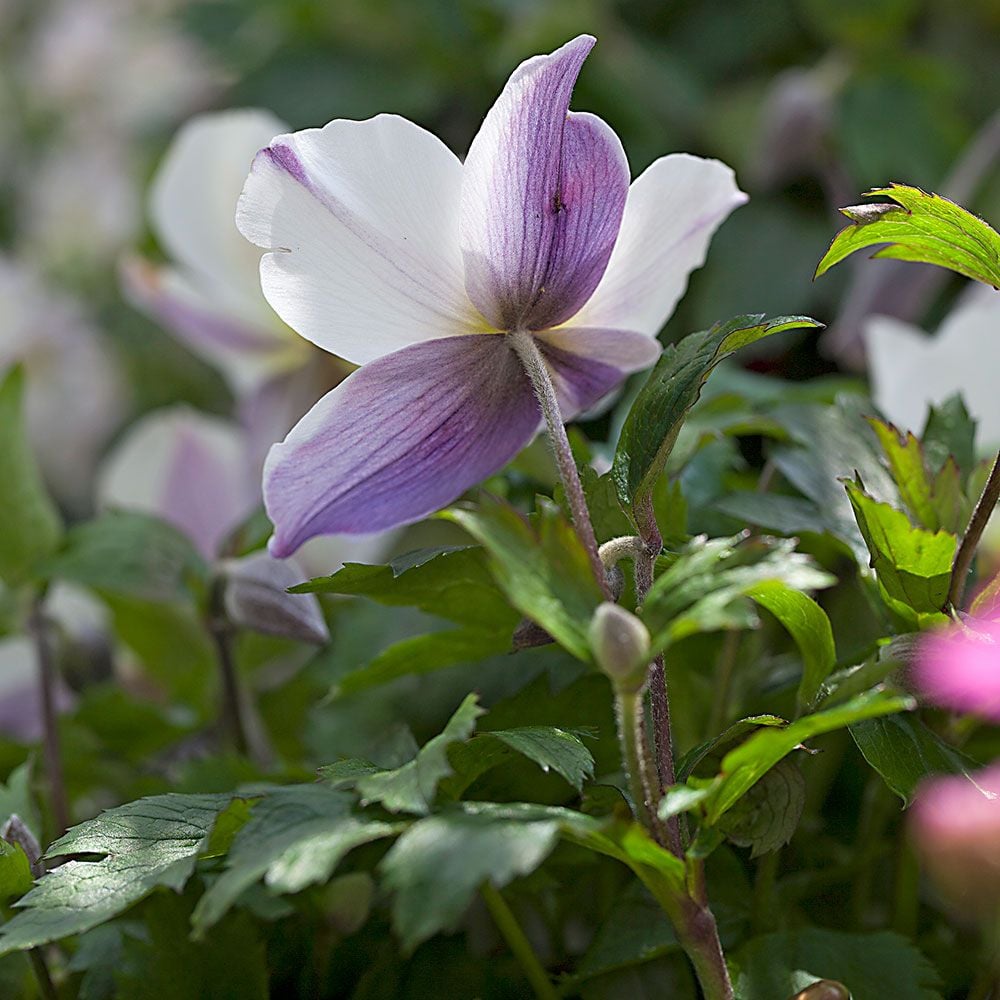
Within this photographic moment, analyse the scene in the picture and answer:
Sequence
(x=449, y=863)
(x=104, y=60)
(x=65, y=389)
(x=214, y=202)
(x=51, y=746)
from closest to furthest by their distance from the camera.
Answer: (x=449, y=863) < (x=51, y=746) < (x=214, y=202) < (x=65, y=389) < (x=104, y=60)

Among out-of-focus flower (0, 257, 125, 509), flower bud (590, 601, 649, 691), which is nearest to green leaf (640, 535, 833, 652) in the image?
flower bud (590, 601, 649, 691)

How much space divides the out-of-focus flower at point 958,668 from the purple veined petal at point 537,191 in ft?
0.39

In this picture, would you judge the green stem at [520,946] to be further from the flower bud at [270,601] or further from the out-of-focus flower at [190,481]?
the out-of-focus flower at [190,481]

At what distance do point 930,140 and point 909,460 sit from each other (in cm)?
59

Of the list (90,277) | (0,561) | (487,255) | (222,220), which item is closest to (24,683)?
(0,561)

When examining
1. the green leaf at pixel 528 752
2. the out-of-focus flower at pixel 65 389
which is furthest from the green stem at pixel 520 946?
the out-of-focus flower at pixel 65 389

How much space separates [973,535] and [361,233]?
0.53 ft

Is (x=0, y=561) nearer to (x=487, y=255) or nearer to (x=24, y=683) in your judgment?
(x=24, y=683)

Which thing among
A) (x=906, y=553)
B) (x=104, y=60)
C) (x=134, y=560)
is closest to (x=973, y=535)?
(x=906, y=553)

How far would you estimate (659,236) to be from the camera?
343mm

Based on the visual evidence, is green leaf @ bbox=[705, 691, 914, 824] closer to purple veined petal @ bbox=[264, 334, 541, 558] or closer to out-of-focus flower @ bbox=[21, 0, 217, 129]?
purple veined petal @ bbox=[264, 334, 541, 558]

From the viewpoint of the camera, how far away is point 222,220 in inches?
24.4

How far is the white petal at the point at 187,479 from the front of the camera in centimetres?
61

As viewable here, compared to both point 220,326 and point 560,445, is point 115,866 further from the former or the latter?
point 220,326
